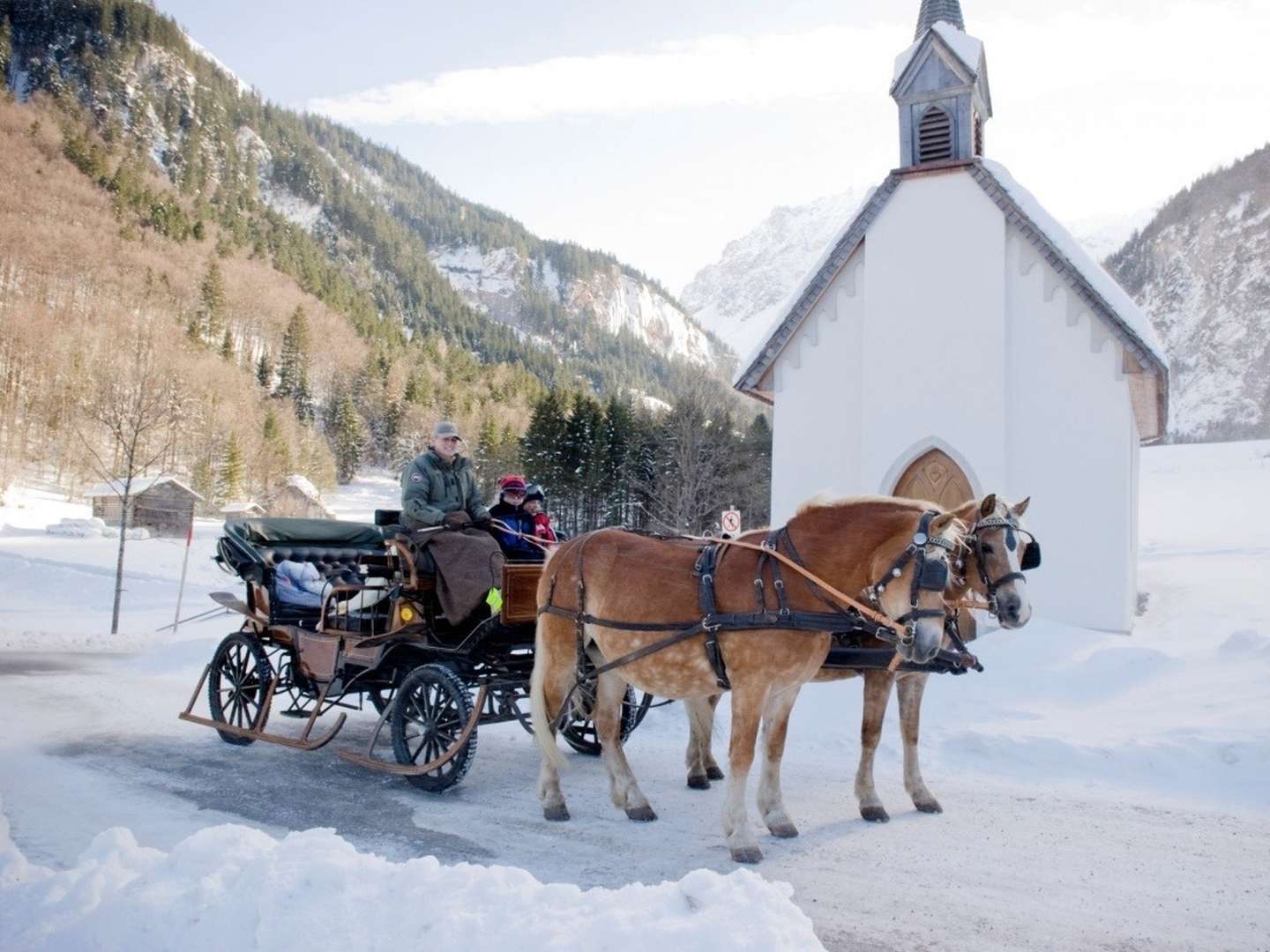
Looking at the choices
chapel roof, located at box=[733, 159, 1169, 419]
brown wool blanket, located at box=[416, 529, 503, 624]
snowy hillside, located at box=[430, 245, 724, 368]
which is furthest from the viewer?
snowy hillside, located at box=[430, 245, 724, 368]

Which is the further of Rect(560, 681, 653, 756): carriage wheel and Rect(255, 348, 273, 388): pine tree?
Rect(255, 348, 273, 388): pine tree

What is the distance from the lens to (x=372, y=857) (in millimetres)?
3873

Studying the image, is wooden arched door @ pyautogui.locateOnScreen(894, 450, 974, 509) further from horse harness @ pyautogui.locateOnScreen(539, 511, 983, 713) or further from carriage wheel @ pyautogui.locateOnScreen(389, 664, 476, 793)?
carriage wheel @ pyautogui.locateOnScreen(389, 664, 476, 793)

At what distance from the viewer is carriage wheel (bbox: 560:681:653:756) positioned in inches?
295

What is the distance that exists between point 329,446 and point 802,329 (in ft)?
213

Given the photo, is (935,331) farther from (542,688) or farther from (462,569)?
(542,688)

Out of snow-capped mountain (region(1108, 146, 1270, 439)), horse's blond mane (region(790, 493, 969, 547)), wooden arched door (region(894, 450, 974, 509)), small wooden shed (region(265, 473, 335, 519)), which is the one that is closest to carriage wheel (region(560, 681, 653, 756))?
horse's blond mane (region(790, 493, 969, 547))

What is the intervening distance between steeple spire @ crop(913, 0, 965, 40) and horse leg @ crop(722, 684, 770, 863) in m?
14.3

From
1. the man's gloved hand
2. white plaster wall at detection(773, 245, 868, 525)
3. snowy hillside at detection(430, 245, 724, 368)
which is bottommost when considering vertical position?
the man's gloved hand

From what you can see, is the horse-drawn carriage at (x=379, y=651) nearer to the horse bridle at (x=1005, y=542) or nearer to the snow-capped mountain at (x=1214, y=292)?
the horse bridle at (x=1005, y=542)

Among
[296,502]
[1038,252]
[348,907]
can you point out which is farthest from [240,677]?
[296,502]

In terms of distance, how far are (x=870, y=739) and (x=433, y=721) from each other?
293 centimetres

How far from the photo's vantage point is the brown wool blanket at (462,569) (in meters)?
6.51

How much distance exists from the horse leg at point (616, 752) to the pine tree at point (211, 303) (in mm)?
88698
